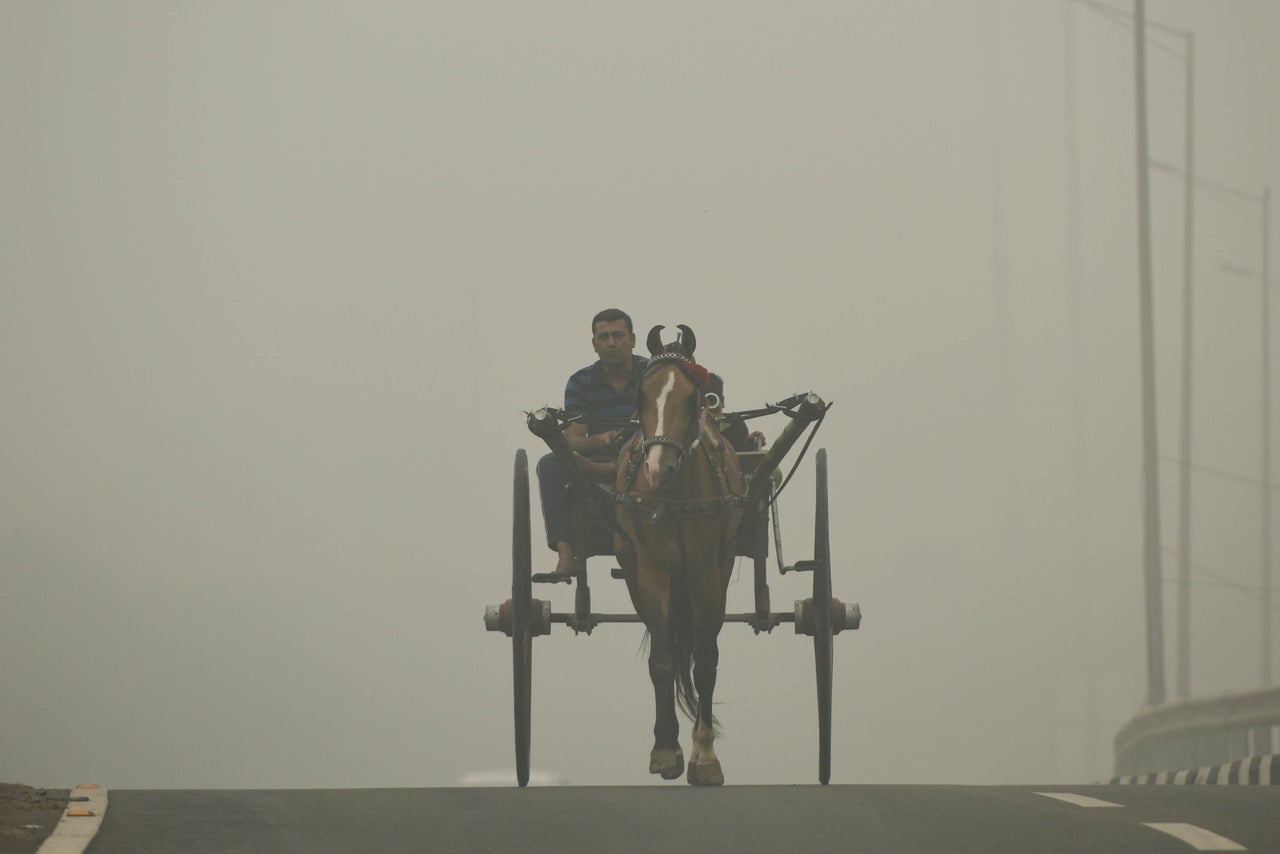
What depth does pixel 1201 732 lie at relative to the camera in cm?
2222

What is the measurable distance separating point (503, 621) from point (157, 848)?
5354mm

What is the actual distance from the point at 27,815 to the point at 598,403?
516cm

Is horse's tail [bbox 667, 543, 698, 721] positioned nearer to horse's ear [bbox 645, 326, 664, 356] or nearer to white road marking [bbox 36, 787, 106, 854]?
horse's ear [bbox 645, 326, 664, 356]

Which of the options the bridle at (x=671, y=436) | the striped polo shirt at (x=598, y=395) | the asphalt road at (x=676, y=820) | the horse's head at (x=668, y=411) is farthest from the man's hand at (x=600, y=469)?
the asphalt road at (x=676, y=820)

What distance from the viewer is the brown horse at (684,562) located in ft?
42.7

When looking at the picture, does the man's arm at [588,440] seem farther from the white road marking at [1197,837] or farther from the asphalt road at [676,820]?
the white road marking at [1197,837]

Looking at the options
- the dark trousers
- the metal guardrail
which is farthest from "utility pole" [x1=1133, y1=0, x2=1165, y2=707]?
the dark trousers

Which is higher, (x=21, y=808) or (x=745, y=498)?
(x=745, y=498)

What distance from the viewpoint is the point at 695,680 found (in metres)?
13.4

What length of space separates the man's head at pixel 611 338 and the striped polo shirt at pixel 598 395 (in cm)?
8

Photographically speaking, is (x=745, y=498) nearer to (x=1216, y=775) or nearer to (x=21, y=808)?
(x=21, y=808)

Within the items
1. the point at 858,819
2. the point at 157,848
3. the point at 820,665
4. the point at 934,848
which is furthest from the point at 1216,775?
the point at 157,848

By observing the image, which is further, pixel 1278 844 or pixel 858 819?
pixel 858 819

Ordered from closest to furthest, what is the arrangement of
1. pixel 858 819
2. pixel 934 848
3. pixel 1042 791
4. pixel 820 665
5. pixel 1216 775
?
pixel 934 848 < pixel 858 819 < pixel 1042 791 < pixel 820 665 < pixel 1216 775
